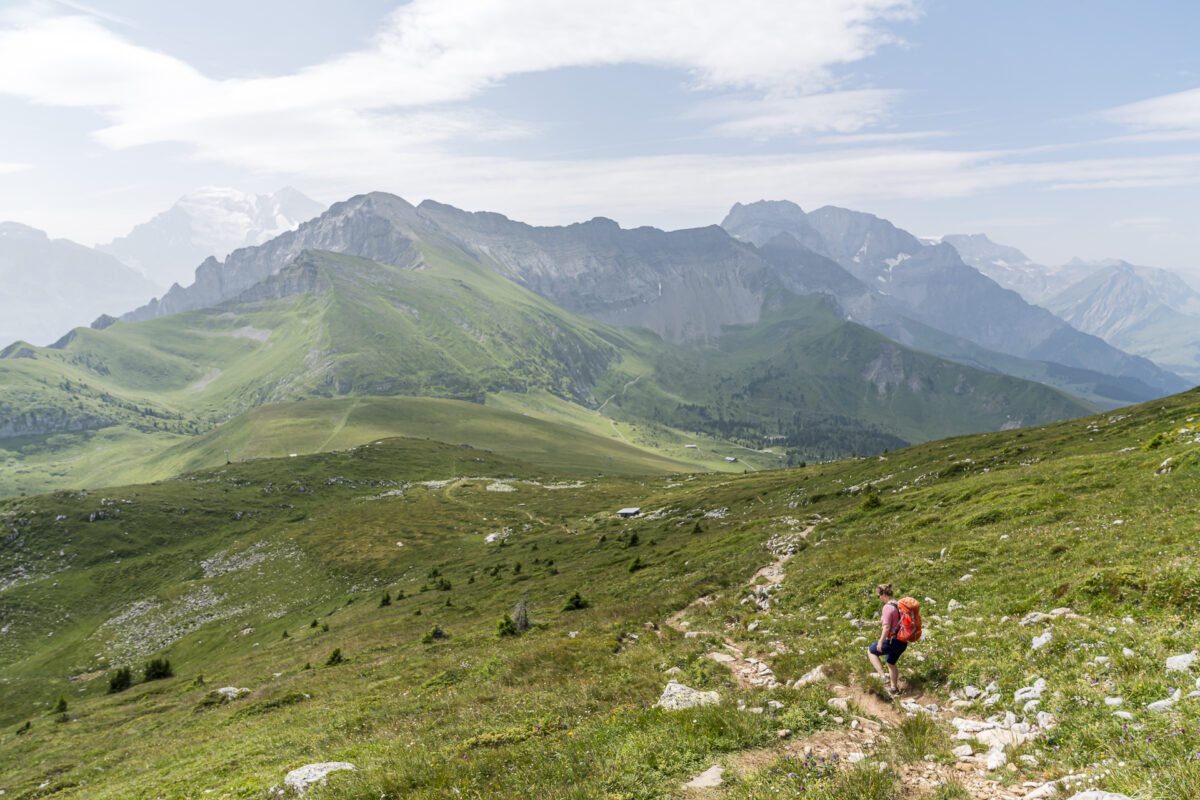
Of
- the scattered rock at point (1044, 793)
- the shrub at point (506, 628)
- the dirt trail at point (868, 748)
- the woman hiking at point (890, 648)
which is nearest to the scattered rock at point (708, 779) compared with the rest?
the dirt trail at point (868, 748)

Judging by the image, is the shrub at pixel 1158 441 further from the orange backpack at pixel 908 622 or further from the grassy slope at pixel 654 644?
the orange backpack at pixel 908 622

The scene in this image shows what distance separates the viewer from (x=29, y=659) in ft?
270

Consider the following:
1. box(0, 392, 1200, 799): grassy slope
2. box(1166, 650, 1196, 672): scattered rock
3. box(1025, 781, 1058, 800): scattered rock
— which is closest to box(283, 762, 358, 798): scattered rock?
box(0, 392, 1200, 799): grassy slope

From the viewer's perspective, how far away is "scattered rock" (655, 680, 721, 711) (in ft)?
52.1

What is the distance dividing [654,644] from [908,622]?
12995mm

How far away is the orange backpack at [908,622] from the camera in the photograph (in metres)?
15.8

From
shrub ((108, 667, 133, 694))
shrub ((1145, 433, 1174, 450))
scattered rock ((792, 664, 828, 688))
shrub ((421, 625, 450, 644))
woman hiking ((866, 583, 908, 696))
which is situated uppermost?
woman hiking ((866, 583, 908, 696))

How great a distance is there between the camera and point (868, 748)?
39.2 ft

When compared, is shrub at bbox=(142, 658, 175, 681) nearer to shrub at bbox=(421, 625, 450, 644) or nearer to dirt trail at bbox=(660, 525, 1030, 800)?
shrub at bbox=(421, 625, 450, 644)

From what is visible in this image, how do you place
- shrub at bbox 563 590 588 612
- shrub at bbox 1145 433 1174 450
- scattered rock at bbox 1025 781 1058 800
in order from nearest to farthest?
scattered rock at bbox 1025 781 1058 800
shrub at bbox 1145 433 1174 450
shrub at bbox 563 590 588 612

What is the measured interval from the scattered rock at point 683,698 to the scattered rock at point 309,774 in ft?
29.2

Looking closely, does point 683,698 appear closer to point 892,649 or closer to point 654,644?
point 892,649

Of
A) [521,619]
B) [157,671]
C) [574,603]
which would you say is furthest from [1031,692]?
[157,671]

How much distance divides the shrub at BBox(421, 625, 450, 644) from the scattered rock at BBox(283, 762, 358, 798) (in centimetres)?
2881
